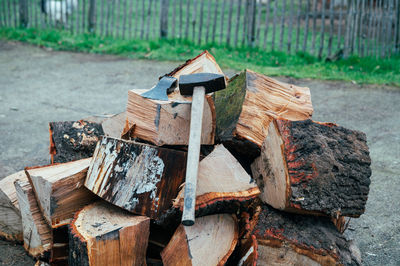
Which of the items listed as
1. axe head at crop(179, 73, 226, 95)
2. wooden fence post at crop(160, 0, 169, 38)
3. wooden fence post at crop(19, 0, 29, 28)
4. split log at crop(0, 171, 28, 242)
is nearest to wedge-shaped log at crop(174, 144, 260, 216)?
axe head at crop(179, 73, 226, 95)

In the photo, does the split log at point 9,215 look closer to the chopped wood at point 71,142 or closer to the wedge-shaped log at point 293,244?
the chopped wood at point 71,142

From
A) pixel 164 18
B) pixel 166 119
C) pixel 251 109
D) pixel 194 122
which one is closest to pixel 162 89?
pixel 166 119

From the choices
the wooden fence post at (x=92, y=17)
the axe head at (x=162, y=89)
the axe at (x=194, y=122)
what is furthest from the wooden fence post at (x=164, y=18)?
the axe at (x=194, y=122)

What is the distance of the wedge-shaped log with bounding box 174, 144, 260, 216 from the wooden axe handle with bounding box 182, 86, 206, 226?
0.12 metres

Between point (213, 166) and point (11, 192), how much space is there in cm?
139

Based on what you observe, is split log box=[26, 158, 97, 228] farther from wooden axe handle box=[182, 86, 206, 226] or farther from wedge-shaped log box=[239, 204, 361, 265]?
wedge-shaped log box=[239, 204, 361, 265]

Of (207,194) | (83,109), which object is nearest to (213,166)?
(207,194)

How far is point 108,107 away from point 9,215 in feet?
9.74

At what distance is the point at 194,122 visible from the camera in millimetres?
2385

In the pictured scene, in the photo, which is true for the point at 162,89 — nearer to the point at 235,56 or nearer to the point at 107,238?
the point at 107,238

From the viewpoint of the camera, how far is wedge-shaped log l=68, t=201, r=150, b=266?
218cm

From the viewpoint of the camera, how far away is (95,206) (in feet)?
8.09

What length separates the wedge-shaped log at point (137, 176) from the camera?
2.36 metres

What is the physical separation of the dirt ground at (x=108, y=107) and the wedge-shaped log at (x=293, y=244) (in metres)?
0.57
